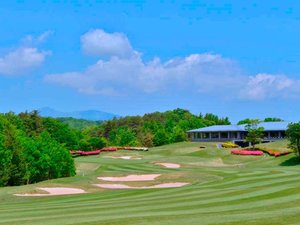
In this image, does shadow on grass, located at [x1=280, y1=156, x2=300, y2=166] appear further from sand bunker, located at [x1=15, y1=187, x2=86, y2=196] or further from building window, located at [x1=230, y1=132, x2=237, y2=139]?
building window, located at [x1=230, y1=132, x2=237, y2=139]

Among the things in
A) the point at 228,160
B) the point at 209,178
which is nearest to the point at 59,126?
the point at 228,160

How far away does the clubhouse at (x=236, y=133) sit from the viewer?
120m

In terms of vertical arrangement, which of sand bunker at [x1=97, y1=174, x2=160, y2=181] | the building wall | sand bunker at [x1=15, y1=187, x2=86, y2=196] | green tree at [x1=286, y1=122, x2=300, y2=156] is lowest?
sand bunker at [x1=15, y1=187, x2=86, y2=196]

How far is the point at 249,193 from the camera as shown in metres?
29.2

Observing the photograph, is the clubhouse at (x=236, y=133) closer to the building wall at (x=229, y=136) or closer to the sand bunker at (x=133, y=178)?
the building wall at (x=229, y=136)

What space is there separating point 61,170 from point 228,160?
103 feet

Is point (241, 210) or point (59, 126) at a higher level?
point (59, 126)

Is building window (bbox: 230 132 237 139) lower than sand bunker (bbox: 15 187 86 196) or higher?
higher

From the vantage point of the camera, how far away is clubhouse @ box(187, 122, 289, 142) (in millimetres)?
119856

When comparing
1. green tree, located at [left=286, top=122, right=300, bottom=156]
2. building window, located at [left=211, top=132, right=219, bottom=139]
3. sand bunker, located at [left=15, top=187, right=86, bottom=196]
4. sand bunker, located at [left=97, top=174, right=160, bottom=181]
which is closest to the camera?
sand bunker, located at [left=15, top=187, right=86, bottom=196]

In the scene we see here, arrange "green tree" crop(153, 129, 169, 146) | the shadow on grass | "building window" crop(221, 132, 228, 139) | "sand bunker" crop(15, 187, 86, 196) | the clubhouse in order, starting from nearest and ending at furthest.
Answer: "sand bunker" crop(15, 187, 86, 196)
the shadow on grass
the clubhouse
"building window" crop(221, 132, 228, 139)
"green tree" crop(153, 129, 169, 146)

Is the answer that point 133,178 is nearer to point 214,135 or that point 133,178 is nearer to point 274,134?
point 274,134

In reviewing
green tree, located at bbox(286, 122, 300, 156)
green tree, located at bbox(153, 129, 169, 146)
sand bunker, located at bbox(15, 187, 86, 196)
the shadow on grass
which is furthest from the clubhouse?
sand bunker, located at bbox(15, 187, 86, 196)

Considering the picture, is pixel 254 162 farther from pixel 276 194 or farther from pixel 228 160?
pixel 276 194
